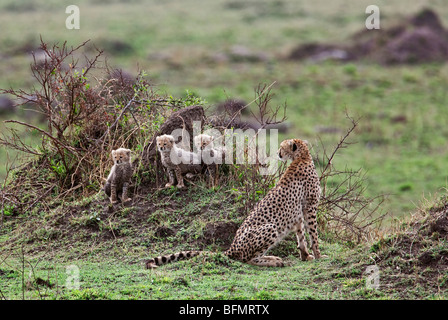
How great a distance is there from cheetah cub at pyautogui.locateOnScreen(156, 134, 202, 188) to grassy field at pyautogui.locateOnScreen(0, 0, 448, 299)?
0.25 m

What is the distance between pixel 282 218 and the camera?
6.24 meters

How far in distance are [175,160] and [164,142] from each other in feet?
0.84

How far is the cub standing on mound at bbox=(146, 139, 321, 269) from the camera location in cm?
609

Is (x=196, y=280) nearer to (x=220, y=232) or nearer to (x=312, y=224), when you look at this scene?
(x=220, y=232)

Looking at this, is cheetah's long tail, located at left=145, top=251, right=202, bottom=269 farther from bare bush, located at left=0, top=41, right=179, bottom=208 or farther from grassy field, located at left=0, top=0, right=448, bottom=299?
bare bush, located at left=0, top=41, right=179, bottom=208

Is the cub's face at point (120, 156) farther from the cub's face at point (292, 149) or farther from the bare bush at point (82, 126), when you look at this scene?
the cub's face at point (292, 149)

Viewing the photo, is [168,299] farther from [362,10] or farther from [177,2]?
[177,2]

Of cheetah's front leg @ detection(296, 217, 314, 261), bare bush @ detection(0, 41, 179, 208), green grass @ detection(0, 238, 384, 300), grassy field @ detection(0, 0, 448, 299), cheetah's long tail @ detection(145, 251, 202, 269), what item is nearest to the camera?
green grass @ detection(0, 238, 384, 300)

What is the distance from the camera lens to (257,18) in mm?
31812

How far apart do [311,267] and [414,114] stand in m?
14.0

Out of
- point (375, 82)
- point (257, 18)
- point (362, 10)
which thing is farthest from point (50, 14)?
point (375, 82)

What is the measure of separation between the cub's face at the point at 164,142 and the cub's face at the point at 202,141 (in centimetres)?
35

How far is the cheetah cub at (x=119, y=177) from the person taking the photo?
6809 millimetres

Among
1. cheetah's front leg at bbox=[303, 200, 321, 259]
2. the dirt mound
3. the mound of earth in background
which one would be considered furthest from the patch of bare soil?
the mound of earth in background
